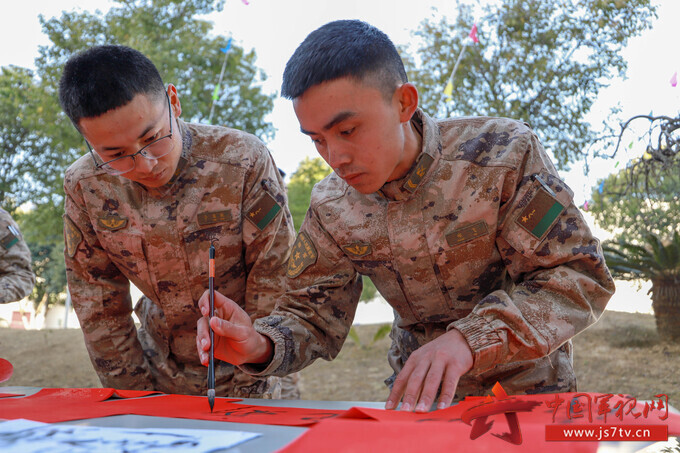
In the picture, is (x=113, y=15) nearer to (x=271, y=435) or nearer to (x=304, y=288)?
(x=304, y=288)

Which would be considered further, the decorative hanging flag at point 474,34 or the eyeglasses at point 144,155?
the decorative hanging flag at point 474,34

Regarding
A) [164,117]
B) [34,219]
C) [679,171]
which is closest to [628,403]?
[164,117]

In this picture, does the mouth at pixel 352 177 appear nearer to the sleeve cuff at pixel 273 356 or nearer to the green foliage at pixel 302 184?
the sleeve cuff at pixel 273 356

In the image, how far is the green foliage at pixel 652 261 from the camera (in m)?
6.23

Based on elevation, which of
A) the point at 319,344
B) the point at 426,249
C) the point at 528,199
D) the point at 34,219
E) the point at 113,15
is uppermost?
the point at 113,15

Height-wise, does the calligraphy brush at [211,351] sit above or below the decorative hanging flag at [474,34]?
below

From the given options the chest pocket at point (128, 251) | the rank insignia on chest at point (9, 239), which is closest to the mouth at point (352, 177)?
the chest pocket at point (128, 251)

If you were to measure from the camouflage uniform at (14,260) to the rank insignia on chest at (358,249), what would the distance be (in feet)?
10.2

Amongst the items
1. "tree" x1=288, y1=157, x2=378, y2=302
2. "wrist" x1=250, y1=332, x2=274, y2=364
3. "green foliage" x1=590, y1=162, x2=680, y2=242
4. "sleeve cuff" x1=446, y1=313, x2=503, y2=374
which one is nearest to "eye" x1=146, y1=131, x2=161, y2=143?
"wrist" x1=250, y1=332, x2=274, y2=364

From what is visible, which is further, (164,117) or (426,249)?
(164,117)

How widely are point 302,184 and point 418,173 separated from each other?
788cm

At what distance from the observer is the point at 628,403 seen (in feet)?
4.12

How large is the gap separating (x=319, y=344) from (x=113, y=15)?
31.5ft

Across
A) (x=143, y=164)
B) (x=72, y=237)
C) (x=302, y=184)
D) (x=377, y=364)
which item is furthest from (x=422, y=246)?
(x=302, y=184)
